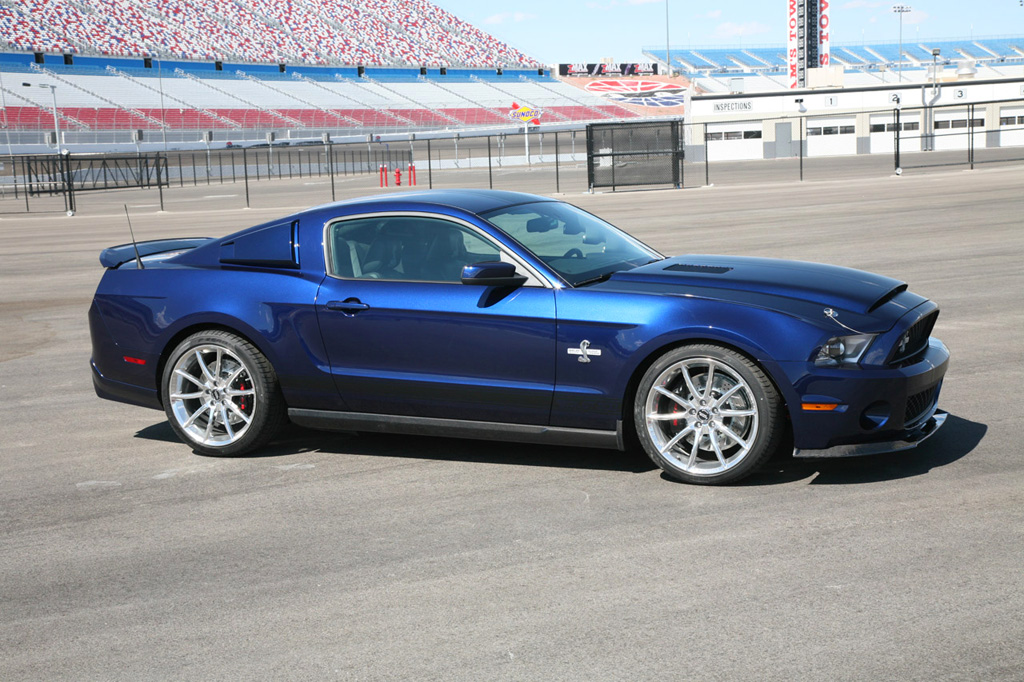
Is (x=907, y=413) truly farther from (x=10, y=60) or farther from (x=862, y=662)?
(x=10, y=60)

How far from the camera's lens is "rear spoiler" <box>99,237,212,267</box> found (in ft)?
23.5

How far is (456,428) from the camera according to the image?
6.04 meters

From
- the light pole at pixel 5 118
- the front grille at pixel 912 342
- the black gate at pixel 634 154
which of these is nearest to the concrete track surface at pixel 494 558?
the front grille at pixel 912 342

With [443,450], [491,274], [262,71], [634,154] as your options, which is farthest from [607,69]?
[491,274]

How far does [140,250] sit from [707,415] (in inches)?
158

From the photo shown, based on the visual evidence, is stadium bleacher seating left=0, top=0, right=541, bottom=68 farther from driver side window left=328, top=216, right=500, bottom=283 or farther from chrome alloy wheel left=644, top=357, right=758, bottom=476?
chrome alloy wheel left=644, top=357, right=758, bottom=476

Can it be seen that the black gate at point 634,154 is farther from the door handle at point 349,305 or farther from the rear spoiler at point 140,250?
the door handle at point 349,305

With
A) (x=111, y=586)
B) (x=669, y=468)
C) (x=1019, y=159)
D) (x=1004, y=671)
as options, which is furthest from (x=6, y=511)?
(x=1019, y=159)

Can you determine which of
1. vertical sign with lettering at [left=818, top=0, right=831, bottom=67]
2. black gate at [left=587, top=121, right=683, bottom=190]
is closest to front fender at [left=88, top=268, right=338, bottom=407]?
black gate at [left=587, top=121, right=683, bottom=190]

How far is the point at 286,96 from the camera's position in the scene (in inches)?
3282

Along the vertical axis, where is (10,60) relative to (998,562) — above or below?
above

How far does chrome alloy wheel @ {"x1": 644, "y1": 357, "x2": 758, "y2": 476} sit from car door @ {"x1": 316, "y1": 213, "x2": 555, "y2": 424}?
60 centimetres

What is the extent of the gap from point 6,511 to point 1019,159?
4006 centimetres

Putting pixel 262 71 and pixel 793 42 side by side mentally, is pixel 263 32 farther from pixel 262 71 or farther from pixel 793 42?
pixel 793 42
